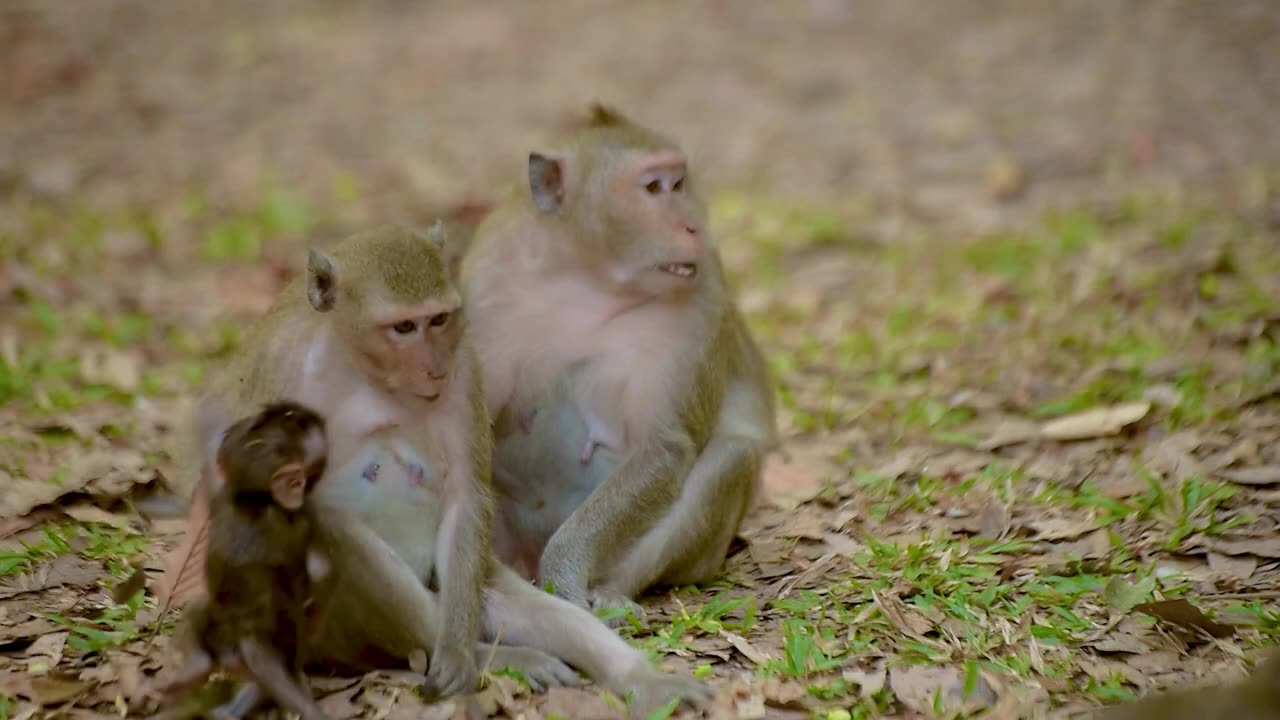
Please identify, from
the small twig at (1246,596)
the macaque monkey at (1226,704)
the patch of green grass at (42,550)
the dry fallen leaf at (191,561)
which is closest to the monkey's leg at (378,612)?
the dry fallen leaf at (191,561)

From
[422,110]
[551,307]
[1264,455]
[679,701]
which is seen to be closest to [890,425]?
[1264,455]

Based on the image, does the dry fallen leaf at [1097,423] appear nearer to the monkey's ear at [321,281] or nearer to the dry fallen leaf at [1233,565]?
the dry fallen leaf at [1233,565]

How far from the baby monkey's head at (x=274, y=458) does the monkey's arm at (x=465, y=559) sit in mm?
576

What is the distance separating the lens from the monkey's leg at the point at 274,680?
3.86m

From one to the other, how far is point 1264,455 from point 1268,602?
1169 mm

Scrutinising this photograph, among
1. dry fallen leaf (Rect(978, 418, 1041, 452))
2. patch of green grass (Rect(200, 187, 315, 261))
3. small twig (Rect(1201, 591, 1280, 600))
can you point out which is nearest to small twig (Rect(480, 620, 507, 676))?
small twig (Rect(1201, 591, 1280, 600))

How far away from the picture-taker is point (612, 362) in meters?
5.25

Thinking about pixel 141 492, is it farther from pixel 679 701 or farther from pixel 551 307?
pixel 679 701

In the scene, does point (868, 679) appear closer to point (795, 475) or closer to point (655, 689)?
point (655, 689)

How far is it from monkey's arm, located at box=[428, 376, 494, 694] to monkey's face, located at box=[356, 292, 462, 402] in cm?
21

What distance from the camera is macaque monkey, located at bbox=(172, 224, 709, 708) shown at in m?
4.22

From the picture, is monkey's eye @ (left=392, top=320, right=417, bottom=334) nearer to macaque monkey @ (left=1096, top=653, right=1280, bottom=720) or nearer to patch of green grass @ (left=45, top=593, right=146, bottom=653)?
patch of green grass @ (left=45, top=593, right=146, bottom=653)

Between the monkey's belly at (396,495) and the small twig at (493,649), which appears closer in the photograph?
the small twig at (493,649)

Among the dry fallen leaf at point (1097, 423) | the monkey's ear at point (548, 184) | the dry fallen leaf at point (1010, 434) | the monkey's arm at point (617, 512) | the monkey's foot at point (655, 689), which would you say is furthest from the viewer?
the dry fallen leaf at point (1010, 434)
